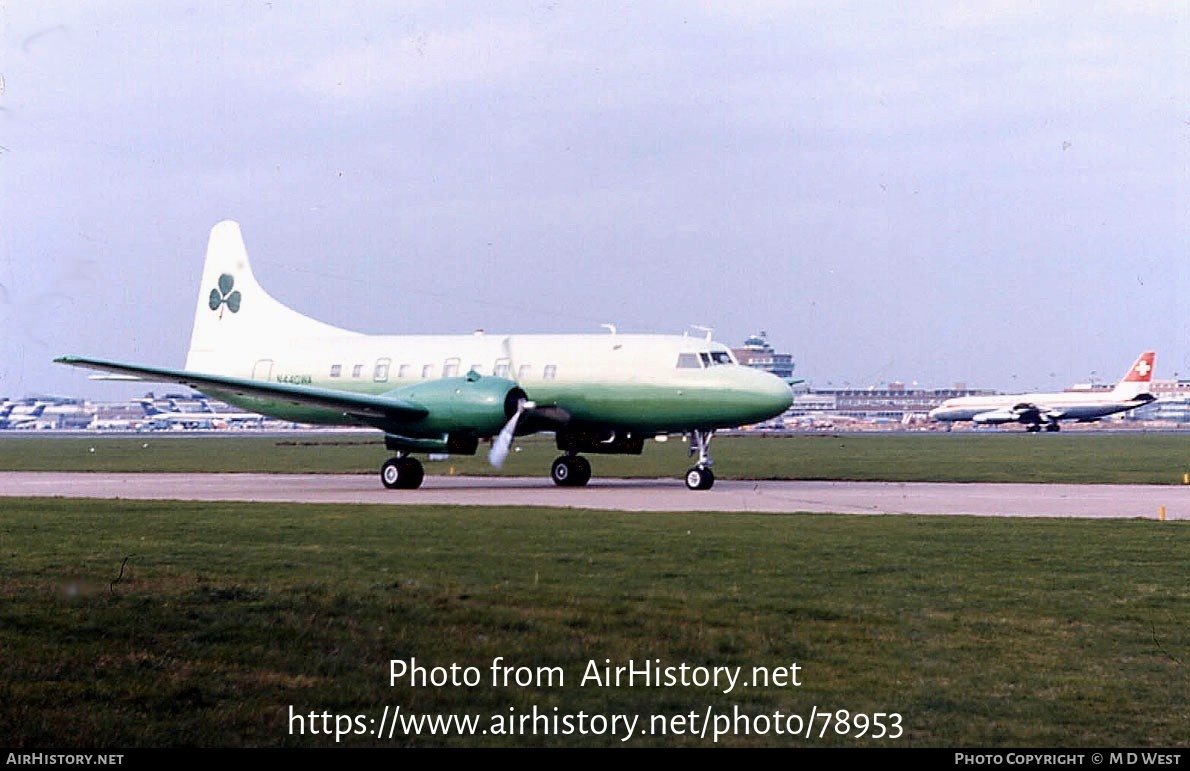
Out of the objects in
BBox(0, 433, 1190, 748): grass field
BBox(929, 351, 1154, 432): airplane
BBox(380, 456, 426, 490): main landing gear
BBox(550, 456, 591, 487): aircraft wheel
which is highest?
BBox(929, 351, 1154, 432): airplane

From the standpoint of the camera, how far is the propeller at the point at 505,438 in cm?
3300

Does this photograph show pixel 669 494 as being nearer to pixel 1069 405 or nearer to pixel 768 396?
pixel 768 396

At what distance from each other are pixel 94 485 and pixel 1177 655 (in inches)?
1239

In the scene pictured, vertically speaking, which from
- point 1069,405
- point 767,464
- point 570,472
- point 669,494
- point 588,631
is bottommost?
point 588,631

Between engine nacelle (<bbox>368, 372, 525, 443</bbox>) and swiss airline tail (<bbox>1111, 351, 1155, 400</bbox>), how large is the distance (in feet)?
349

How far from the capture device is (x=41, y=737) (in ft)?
30.6

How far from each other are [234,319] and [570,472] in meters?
11.4

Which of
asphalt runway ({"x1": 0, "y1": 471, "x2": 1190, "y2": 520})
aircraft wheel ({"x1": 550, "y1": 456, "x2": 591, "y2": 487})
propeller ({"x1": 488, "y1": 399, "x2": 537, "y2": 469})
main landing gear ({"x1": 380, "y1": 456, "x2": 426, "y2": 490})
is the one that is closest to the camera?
asphalt runway ({"x1": 0, "y1": 471, "x2": 1190, "y2": 520})

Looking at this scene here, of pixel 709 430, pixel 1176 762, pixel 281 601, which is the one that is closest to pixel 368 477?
pixel 709 430

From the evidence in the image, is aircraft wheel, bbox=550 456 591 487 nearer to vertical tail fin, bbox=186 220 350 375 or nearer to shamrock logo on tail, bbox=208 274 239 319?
vertical tail fin, bbox=186 220 350 375

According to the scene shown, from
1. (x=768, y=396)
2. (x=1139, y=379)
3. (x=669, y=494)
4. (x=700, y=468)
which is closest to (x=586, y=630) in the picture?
(x=669, y=494)

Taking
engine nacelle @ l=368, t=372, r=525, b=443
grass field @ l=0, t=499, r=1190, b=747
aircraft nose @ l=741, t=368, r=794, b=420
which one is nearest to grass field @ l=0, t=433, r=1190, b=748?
grass field @ l=0, t=499, r=1190, b=747

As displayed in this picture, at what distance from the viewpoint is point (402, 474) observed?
36281 millimetres

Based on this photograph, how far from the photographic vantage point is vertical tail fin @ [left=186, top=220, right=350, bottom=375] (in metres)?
41.2
